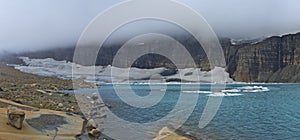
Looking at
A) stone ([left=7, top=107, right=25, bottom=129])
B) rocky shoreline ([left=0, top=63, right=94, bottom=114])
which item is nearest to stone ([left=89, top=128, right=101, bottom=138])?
stone ([left=7, top=107, right=25, bottom=129])

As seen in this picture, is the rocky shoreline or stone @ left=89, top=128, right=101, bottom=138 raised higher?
the rocky shoreline

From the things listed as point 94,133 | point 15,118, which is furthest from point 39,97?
point 15,118

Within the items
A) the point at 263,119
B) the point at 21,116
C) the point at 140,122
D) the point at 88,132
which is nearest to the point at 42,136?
the point at 21,116

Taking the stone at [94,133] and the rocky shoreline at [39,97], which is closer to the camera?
the stone at [94,133]

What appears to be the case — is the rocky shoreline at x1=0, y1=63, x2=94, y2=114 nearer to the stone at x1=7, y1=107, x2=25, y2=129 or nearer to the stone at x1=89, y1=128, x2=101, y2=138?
the stone at x1=7, y1=107, x2=25, y2=129

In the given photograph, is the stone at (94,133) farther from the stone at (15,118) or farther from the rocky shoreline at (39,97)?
the rocky shoreline at (39,97)

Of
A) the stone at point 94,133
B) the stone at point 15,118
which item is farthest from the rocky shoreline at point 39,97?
the stone at point 94,133

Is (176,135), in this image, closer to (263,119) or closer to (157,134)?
(157,134)

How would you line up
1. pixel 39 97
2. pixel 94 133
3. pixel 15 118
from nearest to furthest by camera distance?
pixel 15 118, pixel 94 133, pixel 39 97

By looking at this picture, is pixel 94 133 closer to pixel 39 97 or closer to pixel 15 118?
pixel 15 118

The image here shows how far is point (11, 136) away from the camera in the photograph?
593 inches

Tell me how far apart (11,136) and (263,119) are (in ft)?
77.6

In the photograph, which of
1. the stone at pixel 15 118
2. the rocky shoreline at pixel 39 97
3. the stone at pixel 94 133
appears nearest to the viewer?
the stone at pixel 15 118

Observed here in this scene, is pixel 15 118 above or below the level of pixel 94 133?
above
